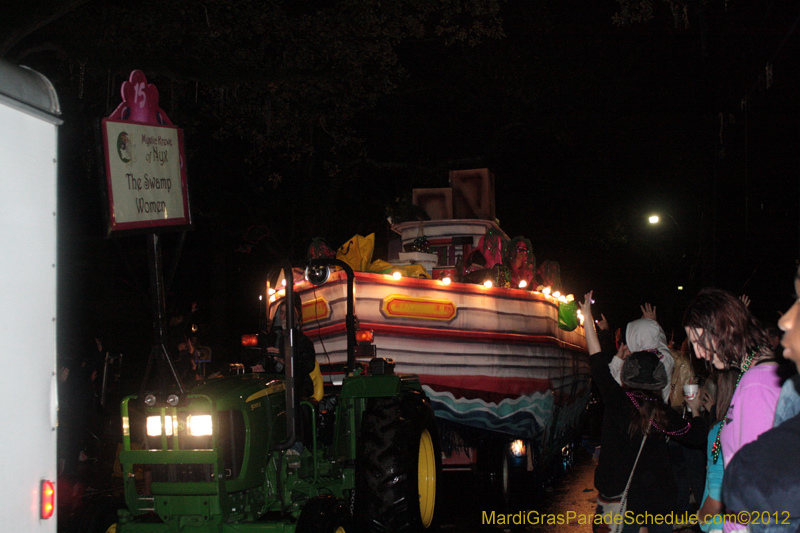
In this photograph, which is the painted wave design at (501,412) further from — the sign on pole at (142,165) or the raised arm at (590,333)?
the sign on pole at (142,165)

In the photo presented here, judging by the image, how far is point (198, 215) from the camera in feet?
69.0

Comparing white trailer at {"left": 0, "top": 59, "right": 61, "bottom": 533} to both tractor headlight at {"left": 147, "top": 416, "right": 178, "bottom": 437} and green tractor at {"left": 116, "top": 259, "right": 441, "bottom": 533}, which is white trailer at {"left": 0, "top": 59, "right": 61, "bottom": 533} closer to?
green tractor at {"left": 116, "top": 259, "right": 441, "bottom": 533}

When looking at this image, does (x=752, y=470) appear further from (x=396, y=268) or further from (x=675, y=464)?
(x=396, y=268)

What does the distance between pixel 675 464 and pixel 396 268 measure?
169 inches

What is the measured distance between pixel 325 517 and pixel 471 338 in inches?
175

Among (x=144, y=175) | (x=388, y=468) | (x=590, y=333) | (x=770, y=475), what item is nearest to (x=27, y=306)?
(x=144, y=175)

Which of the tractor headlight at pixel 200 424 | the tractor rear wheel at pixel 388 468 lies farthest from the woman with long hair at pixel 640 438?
the tractor headlight at pixel 200 424

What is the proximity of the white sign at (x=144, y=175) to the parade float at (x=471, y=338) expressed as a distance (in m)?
2.46

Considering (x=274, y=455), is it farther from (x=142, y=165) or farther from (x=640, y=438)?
(x=640, y=438)

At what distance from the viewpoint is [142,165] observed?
4742 millimetres

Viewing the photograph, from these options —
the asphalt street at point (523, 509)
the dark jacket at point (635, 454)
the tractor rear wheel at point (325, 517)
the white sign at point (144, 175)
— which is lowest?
the asphalt street at point (523, 509)

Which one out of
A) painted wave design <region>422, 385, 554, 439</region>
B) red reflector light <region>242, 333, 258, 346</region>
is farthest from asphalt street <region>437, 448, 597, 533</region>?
red reflector light <region>242, 333, 258, 346</region>

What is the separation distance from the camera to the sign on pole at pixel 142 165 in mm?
4516

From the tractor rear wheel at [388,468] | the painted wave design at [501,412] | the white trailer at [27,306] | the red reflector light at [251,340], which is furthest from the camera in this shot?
the painted wave design at [501,412]
